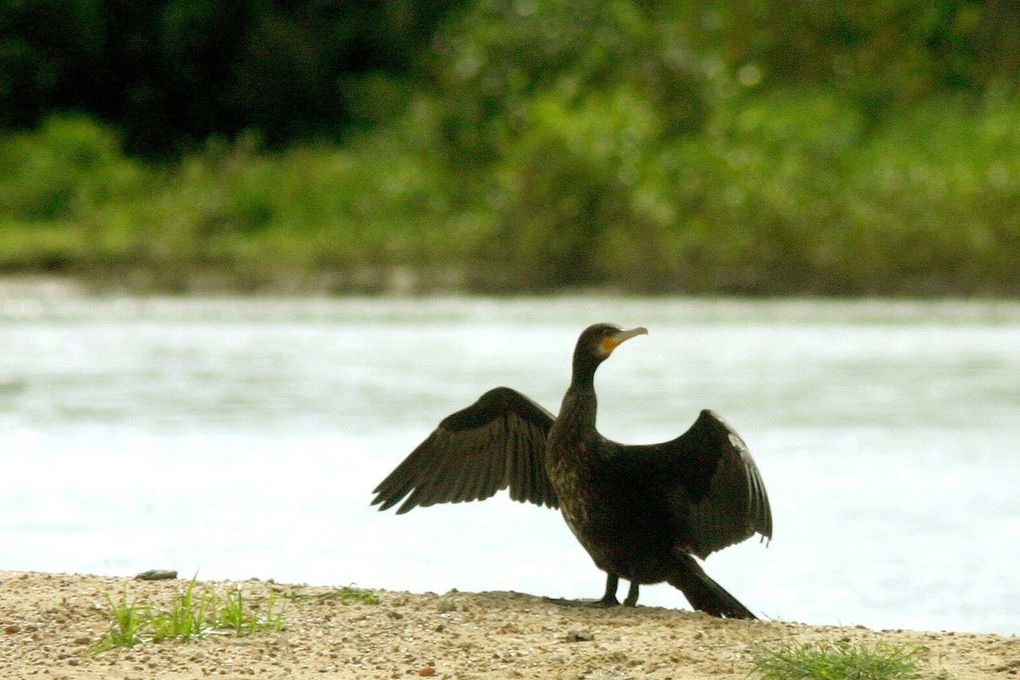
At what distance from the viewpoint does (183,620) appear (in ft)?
15.6

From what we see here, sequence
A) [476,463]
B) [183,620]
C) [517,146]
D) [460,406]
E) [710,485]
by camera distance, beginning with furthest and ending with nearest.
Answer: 1. [517,146]
2. [460,406]
3. [476,463]
4. [710,485]
5. [183,620]

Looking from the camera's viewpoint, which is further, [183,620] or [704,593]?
[704,593]

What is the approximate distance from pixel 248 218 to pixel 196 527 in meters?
20.9

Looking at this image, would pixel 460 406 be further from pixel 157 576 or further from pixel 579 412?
pixel 579 412

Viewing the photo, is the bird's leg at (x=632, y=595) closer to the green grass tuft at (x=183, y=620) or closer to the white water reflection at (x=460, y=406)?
the white water reflection at (x=460, y=406)

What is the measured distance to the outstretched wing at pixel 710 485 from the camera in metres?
5.18

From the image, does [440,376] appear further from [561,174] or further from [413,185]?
[413,185]

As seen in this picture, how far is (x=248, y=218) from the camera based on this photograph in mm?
28062

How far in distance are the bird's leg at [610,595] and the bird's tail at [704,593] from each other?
18cm

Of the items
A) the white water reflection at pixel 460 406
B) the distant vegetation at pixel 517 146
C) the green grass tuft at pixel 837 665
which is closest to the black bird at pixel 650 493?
the white water reflection at pixel 460 406

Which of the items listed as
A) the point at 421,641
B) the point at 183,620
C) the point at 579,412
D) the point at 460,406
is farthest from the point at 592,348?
the point at 460,406

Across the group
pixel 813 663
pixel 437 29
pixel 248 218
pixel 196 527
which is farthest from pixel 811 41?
pixel 813 663

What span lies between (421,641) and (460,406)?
23.3 feet

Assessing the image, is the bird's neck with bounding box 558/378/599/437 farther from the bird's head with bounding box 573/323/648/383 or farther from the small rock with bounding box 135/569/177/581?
the small rock with bounding box 135/569/177/581
